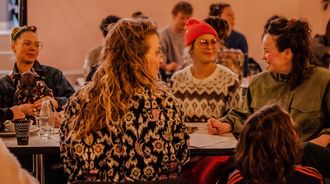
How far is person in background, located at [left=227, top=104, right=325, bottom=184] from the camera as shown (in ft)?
7.09

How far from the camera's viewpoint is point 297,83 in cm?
327

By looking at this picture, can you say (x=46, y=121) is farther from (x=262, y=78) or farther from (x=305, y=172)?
(x=305, y=172)

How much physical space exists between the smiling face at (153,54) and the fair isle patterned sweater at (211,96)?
145 cm

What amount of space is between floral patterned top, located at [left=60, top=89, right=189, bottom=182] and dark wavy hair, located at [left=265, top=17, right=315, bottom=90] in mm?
994

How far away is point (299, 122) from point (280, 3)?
4.78 meters

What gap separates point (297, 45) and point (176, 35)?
12.3 ft

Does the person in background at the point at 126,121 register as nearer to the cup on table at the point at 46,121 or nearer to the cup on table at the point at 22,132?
the cup on table at the point at 22,132

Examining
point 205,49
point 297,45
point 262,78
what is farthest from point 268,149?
point 205,49

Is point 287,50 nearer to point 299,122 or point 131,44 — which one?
point 299,122

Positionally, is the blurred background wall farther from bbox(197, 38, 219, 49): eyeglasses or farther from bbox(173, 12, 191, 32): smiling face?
bbox(197, 38, 219, 49): eyeglasses

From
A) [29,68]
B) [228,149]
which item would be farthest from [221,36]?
[228,149]

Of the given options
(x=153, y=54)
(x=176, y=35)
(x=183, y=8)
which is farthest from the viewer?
(x=176, y=35)

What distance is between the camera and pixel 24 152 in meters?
2.96

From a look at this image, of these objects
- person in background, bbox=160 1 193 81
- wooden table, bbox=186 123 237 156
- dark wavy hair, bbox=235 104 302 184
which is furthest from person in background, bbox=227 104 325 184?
person in background, bbox=160 1 193 81
